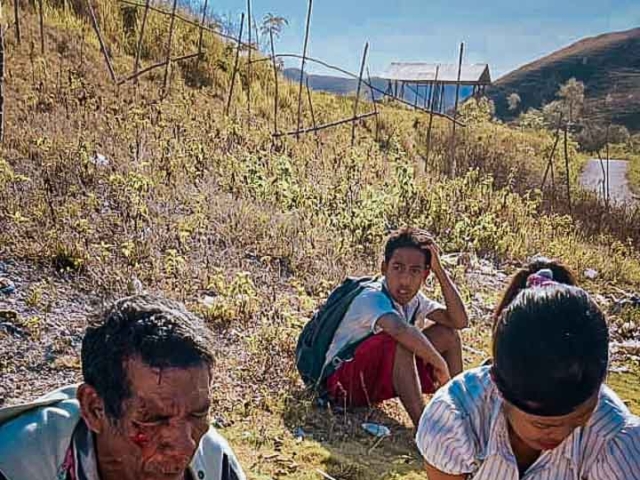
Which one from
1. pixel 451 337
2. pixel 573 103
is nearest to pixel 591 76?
pixel 573 103

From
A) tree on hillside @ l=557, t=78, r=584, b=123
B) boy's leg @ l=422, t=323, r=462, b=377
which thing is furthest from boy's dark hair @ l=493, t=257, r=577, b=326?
tree on hillside @ l=557, t=78, r=584, b=123

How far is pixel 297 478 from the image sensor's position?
255cm

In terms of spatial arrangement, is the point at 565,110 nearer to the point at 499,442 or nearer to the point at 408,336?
the point at 408,336

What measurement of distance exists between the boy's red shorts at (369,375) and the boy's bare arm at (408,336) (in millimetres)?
83

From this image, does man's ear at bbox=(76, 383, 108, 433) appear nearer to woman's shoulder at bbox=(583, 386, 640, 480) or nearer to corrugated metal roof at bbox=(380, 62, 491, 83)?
woman's shoulder at bbox=(583, 386, 640, 480)

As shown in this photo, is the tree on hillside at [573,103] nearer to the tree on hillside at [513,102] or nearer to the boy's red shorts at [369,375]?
the boy's red shorts at [369,375]

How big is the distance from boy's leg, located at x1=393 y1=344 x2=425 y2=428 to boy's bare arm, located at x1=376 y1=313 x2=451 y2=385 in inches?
1.7

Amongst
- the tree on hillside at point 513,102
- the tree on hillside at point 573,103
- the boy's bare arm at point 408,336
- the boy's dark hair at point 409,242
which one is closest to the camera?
the boy's bare arm at point 408,336

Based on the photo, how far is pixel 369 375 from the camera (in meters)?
3.04

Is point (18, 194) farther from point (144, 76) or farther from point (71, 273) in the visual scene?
point (144, 76)

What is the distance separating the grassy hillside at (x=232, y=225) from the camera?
3053 mm

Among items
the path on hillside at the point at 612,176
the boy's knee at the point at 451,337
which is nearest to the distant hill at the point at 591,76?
the path on hillside at the point at 612,176

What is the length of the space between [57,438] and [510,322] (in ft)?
2.63

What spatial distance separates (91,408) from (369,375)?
1.95 m
